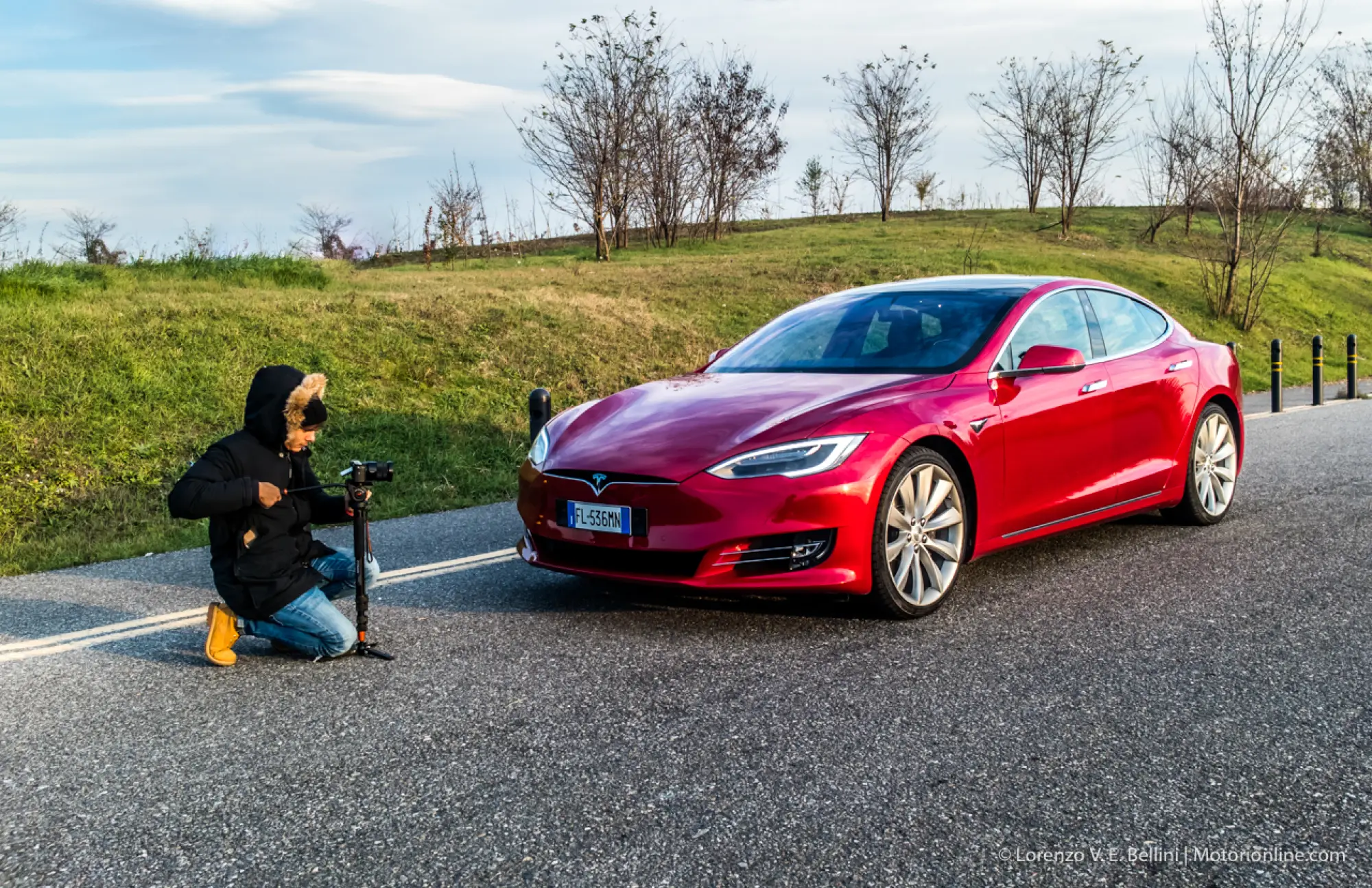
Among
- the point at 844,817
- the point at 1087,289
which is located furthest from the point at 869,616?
the point at 1087,289

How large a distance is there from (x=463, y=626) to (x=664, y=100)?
34047mm

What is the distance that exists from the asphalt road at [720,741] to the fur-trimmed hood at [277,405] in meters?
0.94

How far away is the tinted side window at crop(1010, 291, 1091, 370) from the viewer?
5.72 m

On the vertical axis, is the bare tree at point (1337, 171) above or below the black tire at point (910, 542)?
above

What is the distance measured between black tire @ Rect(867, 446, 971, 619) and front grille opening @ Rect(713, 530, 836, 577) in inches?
9.7

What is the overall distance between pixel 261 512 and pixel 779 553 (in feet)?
6.75

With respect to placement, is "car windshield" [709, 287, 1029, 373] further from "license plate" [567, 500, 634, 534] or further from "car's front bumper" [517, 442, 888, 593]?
"license plate" [567, 500, 634, 534]

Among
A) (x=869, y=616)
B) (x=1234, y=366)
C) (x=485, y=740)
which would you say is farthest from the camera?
(x=1234, y=366)

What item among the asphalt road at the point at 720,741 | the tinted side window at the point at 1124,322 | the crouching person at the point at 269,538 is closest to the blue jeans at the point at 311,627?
the crouching person at the point at 269,538

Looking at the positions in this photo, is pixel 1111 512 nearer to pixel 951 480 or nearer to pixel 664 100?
pixel 951 480

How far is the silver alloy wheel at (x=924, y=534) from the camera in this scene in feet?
15.9

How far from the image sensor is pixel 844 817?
298cm

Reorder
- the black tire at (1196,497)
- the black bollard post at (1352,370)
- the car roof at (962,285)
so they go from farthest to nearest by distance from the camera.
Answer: the black bollard post at (1352,370), the black tire at (1196,497), the car roof at (962,285)

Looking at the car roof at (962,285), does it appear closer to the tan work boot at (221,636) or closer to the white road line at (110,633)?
the white road line at (110,633)
